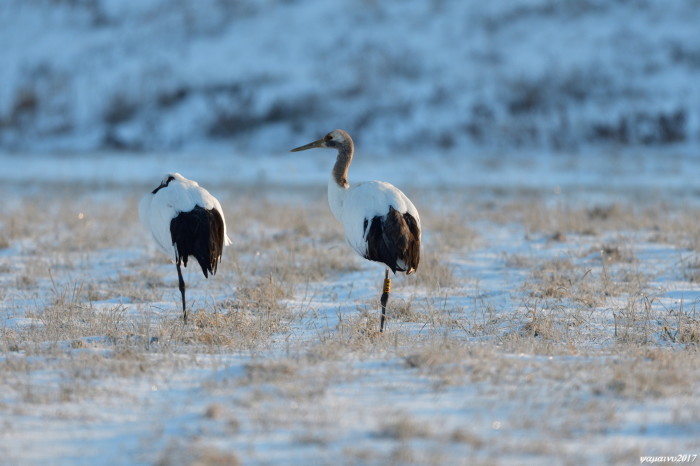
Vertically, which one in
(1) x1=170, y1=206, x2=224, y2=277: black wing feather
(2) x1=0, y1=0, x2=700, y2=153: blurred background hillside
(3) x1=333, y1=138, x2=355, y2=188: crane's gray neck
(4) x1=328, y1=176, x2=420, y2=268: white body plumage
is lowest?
(1) x1=170, y1=206, x2=224, y2=277: black wing feather

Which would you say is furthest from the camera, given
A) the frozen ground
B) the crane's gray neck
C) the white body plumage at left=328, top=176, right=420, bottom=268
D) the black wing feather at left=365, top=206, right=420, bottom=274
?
the crane's gray neck

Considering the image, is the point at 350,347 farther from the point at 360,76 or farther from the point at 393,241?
the point at 360,76

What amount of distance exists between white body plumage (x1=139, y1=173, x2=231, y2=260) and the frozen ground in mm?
657

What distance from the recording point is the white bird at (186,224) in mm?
6387

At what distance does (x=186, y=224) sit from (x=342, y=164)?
5.12ft

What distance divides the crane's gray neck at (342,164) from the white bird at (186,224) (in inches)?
43.9

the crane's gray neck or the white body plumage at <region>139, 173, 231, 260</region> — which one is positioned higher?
the crane's gray neck

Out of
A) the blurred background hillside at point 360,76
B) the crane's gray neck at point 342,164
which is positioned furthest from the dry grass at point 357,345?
the blurred background hillside at point 360,76

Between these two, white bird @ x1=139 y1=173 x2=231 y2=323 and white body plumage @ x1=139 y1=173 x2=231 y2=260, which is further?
white body plumage @ x1=139 y1=173 x2=231 y2=260

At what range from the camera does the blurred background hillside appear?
34562 mm

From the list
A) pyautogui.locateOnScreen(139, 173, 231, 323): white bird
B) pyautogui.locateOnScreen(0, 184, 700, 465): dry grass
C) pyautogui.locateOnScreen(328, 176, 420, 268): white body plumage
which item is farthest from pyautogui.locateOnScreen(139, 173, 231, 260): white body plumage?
pyautogui.locateOnScreen(328, 176, 420, 268): white body plumage

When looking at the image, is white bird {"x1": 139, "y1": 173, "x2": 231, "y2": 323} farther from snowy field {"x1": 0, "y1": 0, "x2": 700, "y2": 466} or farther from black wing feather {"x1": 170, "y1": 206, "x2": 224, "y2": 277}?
snowy field {"x1": 0, "y1": 0, "x2": 700, "y2": 466}

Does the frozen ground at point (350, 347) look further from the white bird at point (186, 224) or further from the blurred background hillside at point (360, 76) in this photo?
the blurred background hillside at point (360, 76)

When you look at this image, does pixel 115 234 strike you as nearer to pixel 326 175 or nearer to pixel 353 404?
pixel 353 404
